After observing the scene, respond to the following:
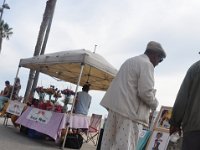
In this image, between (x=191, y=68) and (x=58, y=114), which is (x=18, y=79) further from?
(x=191, y=68)

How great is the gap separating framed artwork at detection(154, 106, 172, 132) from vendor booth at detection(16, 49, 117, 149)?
2.69 m

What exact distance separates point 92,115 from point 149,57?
10.6m

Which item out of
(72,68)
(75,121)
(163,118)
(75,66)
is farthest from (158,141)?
(72,68)

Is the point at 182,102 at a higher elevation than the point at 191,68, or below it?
below

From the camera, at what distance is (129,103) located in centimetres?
506

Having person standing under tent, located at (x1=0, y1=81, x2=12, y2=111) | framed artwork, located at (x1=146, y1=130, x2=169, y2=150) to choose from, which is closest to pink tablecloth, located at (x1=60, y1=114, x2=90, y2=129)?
framed artwork, located at (x1=146, y1=130, x2=169, y2=150)

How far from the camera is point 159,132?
→ 9.30 meters

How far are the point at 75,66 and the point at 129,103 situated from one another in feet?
31.3

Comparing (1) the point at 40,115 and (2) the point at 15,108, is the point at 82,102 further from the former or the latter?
(2) the point at 15,108

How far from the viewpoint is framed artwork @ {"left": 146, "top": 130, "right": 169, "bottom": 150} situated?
355 inches

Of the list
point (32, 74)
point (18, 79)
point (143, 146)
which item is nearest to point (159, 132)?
point (143, 146)

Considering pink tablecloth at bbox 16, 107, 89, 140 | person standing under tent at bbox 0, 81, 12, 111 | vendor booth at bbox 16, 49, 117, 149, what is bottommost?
pink tablecloth at bbox 16, 107, 89, 140

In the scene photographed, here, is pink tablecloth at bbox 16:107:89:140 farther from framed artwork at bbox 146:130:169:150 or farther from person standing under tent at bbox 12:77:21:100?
person standing under tent at bbox 12:77:21:100

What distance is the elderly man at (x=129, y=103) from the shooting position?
5027 millimetres
